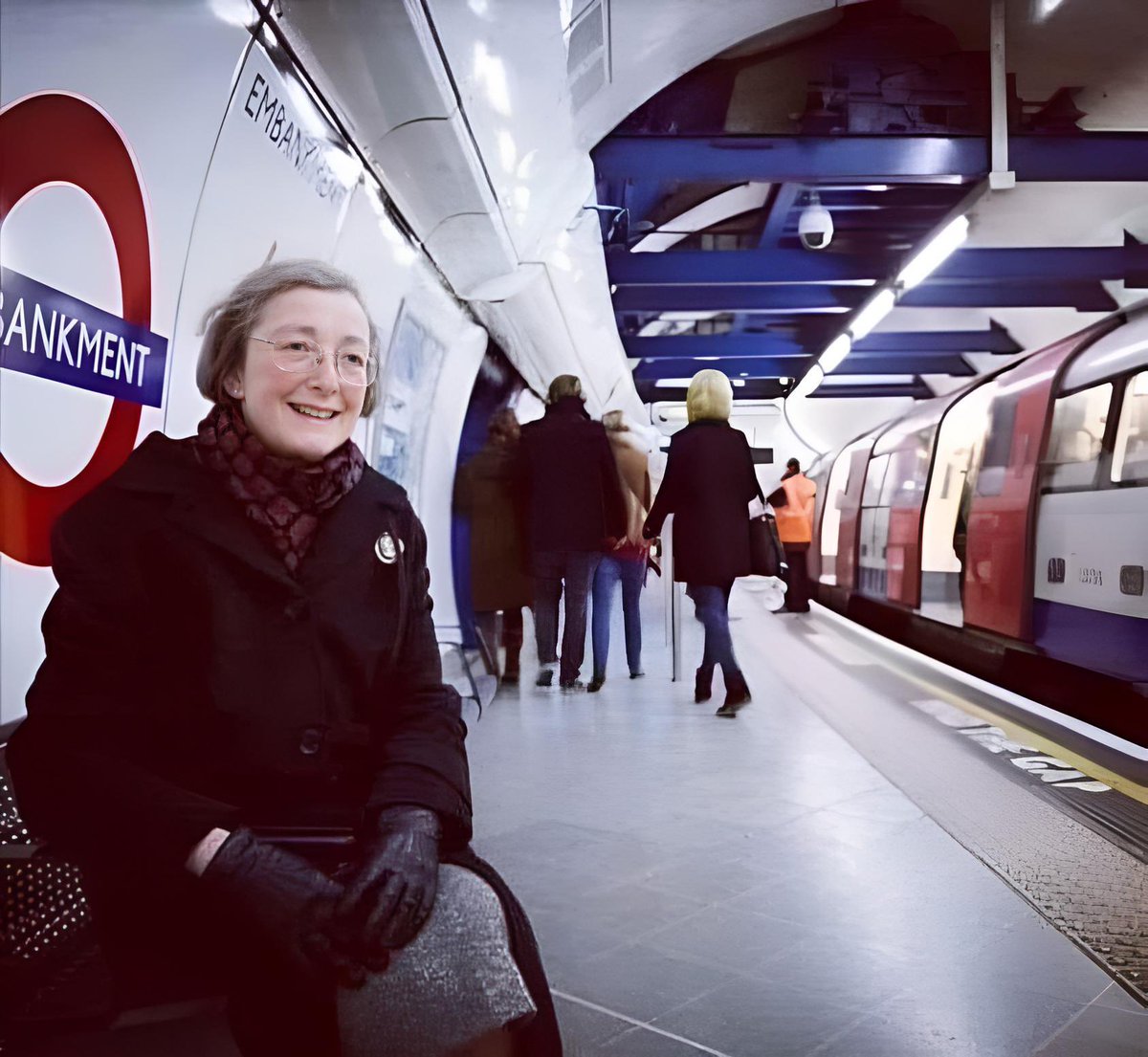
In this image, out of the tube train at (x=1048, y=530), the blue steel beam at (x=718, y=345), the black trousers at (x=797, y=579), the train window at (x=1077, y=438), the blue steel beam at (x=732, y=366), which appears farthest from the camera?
the blue steel beam at (x=732, y=366)

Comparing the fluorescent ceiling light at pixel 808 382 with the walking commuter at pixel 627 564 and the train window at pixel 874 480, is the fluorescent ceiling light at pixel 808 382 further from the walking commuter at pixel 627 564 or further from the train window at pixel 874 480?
the walking commuter at pixel 627 564

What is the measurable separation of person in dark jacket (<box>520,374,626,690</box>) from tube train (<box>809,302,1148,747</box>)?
2309 mm

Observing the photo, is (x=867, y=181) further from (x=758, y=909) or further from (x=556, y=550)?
(x=758, y=909)

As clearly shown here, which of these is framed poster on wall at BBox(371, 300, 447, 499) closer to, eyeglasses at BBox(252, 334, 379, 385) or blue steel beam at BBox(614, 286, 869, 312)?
eyeglasses at BBox(252, 334, 379, 385)

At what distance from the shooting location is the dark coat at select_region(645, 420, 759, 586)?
15.0 ft

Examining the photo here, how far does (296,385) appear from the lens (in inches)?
66.7

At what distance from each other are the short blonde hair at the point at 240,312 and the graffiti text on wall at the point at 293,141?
1045 mm

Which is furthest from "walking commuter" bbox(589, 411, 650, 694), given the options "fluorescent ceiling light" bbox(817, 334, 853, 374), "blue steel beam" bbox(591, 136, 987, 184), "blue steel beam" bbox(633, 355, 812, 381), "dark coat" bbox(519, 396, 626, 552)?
"blue steel beam" bbox(633, 355, 812, 381)

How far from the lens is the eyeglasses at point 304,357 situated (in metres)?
1.70

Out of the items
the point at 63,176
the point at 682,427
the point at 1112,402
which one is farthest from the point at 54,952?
the point at 1112,402

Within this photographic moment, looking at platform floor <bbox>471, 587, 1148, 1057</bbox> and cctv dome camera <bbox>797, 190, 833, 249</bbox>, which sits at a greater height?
cctv dome camera <bbox>797, 190, 833, 249</bbox>

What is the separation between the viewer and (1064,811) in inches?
130

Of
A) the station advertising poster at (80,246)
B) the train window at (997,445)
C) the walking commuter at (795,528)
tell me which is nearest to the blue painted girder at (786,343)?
the walking commuter at (795,528)

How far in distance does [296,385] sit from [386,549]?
315mm
